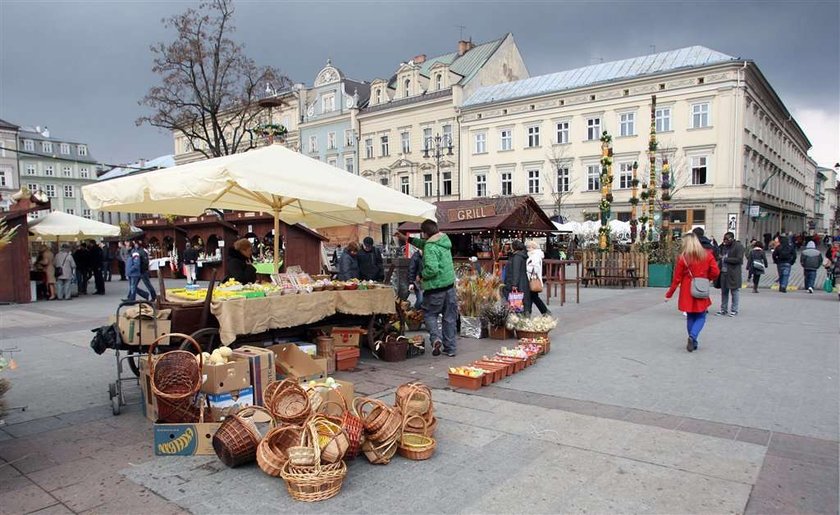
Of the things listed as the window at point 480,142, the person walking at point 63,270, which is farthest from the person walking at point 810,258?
the window at point 480,142

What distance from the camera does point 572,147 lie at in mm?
38812

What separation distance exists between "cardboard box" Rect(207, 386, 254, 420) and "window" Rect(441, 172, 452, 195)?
41.2 meters

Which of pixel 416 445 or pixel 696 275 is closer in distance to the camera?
pixel 416 445

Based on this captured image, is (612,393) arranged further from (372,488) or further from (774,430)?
(372,488)

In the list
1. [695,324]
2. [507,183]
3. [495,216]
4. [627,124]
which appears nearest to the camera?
[695,324]

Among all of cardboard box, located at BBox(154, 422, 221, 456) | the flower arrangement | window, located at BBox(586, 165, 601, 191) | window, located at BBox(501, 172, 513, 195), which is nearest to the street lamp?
window, located at BBox(501, 172, 513, 195)

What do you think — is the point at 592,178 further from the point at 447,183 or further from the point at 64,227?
the point at 64,227

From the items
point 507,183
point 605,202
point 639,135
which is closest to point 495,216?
point 605,202

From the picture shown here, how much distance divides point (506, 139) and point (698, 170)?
13.8 meters

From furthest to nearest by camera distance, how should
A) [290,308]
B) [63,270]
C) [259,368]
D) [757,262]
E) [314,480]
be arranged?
[63,270], [757,262], [290,308], [259,368], [314,480]

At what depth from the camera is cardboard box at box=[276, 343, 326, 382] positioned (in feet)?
18.4

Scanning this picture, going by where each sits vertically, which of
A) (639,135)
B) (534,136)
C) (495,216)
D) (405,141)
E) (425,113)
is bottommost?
(495,216)

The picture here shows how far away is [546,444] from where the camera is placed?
425cm

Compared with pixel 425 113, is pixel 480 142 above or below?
below
